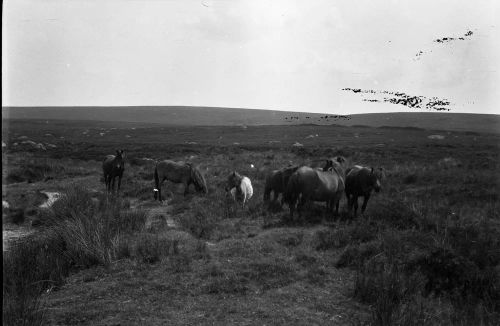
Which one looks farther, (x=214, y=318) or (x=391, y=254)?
(x=391, y=254)

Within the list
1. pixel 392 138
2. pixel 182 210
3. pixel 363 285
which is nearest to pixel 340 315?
pixel 363 285

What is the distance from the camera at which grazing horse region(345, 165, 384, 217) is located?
40.0ft

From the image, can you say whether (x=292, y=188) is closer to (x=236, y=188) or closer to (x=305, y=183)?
(x=305, y=183)

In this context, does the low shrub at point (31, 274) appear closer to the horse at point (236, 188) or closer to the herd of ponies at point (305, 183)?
the herd of ponies at point (305, 183)

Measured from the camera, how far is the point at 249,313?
5.61 m

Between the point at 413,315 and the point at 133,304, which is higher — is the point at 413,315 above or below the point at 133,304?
above

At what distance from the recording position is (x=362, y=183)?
41.4ft

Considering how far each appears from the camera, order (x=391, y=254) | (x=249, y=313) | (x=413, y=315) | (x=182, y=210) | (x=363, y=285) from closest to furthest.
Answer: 1. (x=413, y=315)
2. (x=249, y=313)
3. (x=363, y=285)
4. (x=391, y=254)
5. (x=182, y=210)

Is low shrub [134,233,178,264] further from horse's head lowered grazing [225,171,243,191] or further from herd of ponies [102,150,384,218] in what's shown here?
horse's head lowered grazing [225,171,243,191]

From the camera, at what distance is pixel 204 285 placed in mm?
6617

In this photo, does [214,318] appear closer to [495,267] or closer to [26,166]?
[495,267]

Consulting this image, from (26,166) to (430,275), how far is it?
78.8 feet

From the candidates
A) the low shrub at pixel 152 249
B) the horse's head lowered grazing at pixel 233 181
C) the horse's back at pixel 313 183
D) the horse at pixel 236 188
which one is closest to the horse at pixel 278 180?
the horse at pixel 236 188

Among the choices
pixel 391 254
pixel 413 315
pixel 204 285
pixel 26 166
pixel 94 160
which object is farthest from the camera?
pixel 94 160
